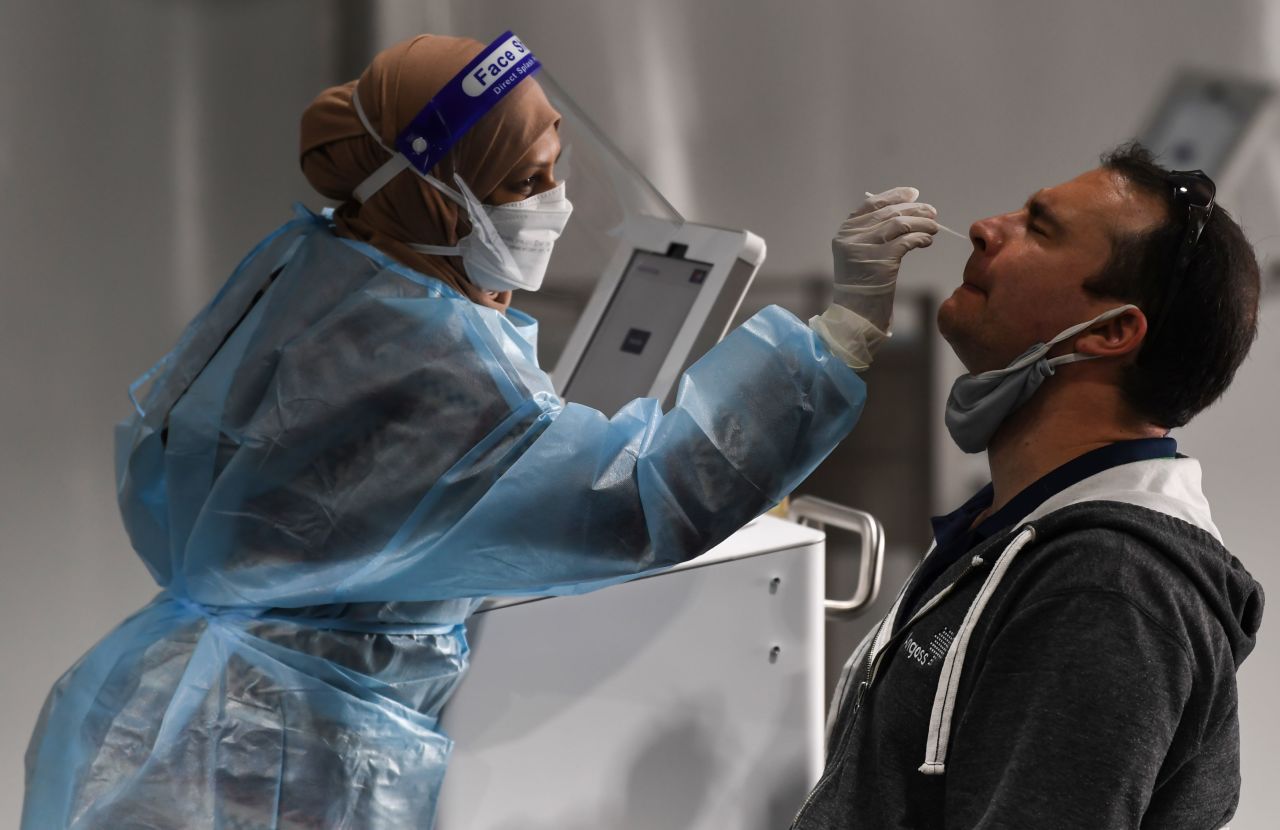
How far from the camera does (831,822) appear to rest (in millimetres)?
1170

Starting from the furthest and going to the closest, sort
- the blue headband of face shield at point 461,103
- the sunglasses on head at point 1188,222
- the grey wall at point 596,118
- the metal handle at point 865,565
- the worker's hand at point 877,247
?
the grey wall at point 596,118 < the metal handle at point 865,565 < the blue headband of face shield at point 461,103 < the worker's hand at point 877,247 < the sunglasses on head at point 1188,222

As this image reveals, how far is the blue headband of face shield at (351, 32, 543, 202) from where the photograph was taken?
133 centimetres

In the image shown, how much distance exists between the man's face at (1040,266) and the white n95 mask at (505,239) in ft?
1.57

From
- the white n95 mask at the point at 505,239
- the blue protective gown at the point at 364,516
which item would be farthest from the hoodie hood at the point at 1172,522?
the white n95 mask at the point at 505,239

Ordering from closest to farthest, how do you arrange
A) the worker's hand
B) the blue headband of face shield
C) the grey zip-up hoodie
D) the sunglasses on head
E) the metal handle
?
the grey zip-up hoodie < the sunglasses on head < the worker's hand < the blue headband of face shield < the metal handle

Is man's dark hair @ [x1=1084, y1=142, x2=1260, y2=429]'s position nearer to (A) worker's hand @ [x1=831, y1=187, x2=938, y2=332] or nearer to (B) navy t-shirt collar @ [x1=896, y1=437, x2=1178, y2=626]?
(B) navy t-shirt collar @ [x1=896, y1=437, x2=1178, y2=626]

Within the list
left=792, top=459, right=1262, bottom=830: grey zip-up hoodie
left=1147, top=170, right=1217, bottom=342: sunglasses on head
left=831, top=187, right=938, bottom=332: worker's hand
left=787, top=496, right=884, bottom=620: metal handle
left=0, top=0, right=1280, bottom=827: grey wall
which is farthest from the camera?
left=0, top=0, right=1280, bottom=827: grey wall

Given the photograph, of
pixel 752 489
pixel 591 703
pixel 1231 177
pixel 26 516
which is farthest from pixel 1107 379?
pixel 26 516

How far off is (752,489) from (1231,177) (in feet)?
4.16

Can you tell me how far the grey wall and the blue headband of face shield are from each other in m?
1.06

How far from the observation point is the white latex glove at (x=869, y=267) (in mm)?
1229

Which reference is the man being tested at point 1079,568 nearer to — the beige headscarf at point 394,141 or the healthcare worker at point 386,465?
the healthcare worker at point 386,465

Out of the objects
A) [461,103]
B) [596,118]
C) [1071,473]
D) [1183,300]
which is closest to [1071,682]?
[1071,473]

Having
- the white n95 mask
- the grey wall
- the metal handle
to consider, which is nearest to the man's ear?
the white n95 mask
